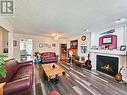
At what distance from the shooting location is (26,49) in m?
10.6

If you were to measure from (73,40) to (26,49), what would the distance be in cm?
425

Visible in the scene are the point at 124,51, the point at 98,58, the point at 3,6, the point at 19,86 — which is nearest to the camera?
the point at 19,86

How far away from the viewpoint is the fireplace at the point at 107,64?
566cm

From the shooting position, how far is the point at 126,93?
141 inches

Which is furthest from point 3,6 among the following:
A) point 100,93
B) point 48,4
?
point 100,93

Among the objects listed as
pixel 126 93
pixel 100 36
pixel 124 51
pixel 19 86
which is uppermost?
pixel 100 36

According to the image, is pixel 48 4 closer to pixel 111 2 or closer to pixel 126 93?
pixel 111 2

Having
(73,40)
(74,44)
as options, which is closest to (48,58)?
(74,44)

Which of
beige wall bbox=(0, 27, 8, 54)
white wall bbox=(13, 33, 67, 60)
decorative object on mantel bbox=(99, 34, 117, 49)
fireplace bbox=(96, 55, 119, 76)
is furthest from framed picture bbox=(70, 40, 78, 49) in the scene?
beige wall bbox=(0, 27, 8, 54)

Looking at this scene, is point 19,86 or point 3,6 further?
point 3,6

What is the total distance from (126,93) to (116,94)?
0.34 m

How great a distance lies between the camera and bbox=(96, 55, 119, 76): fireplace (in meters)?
5.66

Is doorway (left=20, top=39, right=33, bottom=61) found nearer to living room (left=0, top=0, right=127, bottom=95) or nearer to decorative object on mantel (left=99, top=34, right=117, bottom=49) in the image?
living room (left=0, top=0, right=127, bottom=95)

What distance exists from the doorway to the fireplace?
615cm
